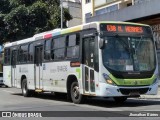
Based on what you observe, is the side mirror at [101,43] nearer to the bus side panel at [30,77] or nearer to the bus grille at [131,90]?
the bus grille at [131,90]

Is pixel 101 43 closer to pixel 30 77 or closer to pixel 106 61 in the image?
pixel 106 61

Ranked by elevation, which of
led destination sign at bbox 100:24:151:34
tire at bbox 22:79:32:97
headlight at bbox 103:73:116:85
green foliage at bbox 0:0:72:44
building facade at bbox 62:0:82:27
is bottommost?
tire at bbox 22:79:32:97

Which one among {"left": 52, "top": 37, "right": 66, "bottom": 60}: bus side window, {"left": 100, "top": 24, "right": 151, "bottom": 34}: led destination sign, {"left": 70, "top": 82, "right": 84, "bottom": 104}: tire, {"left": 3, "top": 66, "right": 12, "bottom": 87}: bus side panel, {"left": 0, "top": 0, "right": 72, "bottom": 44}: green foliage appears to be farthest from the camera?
{"left": 0, "top": 0, "right": 72, "bottom": 44}: green foliage

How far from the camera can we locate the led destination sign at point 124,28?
15.1 meters

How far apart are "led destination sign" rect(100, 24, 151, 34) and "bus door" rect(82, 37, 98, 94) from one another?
0.65 m

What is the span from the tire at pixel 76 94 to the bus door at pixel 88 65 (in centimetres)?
65

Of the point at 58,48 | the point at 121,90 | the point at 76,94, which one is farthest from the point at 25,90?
the point at 121,90

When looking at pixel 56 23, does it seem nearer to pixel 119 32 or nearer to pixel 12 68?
pixel 12 68

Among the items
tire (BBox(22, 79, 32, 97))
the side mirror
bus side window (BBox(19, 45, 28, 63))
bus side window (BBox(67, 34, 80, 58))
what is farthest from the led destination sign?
tire (BBox(22, 79, 32, 97))

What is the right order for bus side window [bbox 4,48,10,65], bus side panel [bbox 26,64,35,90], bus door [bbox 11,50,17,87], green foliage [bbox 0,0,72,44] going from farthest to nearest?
1. green foliage [bbox 0,0,72,44]
2. bus side window [bbox 4,48,10,65]
3. bus door [bbox 11,50,17,87]
4. bus side panel [bbox 26,64,35,90]

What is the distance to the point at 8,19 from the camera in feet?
118

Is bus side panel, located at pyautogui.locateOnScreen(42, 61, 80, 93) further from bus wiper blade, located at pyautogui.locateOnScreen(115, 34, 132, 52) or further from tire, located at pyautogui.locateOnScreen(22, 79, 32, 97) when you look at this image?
tire, located at pyautogui.locateOnScreen(22, 79, 32, 97)

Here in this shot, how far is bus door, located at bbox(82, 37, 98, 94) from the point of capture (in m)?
15.2

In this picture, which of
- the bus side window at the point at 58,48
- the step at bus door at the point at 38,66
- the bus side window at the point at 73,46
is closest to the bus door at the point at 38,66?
the step at bus door at the point at 38,66
